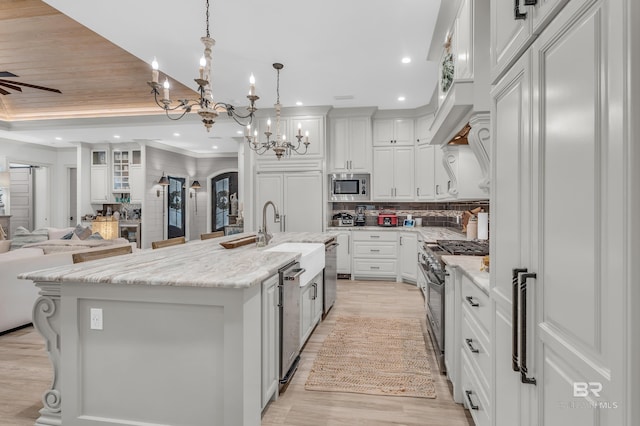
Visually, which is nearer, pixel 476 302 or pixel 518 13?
pixel 518 13

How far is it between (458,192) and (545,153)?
229 centimetres

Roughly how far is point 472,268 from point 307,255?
3.95ft

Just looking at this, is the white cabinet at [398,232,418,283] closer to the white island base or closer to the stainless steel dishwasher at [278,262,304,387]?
the stainless steel dishwasher at [278,262,304,387]

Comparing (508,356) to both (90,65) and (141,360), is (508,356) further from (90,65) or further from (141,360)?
(90,65)

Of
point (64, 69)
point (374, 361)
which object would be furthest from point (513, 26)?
point (64, 69)

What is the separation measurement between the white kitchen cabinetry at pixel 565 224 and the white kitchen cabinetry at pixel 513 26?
0.11 feet

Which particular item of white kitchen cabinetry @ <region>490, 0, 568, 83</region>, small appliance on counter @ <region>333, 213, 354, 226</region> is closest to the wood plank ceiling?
small appliance on counter @ <region>333, 213, 354, 226</region>

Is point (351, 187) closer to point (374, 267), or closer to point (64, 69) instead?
point (374, 267)

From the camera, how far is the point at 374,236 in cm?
568

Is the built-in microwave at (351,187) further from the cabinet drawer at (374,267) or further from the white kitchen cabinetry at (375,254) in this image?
the cabinet drawer at (374,267)

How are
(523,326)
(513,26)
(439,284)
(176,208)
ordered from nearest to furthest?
(523,326)
(513,26)
(439,284)
(176,208)

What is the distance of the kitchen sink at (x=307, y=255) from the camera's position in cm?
263

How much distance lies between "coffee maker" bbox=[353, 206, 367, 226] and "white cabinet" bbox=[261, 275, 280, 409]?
4.15 metres

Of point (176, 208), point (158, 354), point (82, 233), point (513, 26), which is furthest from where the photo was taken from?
point (176, 208)
